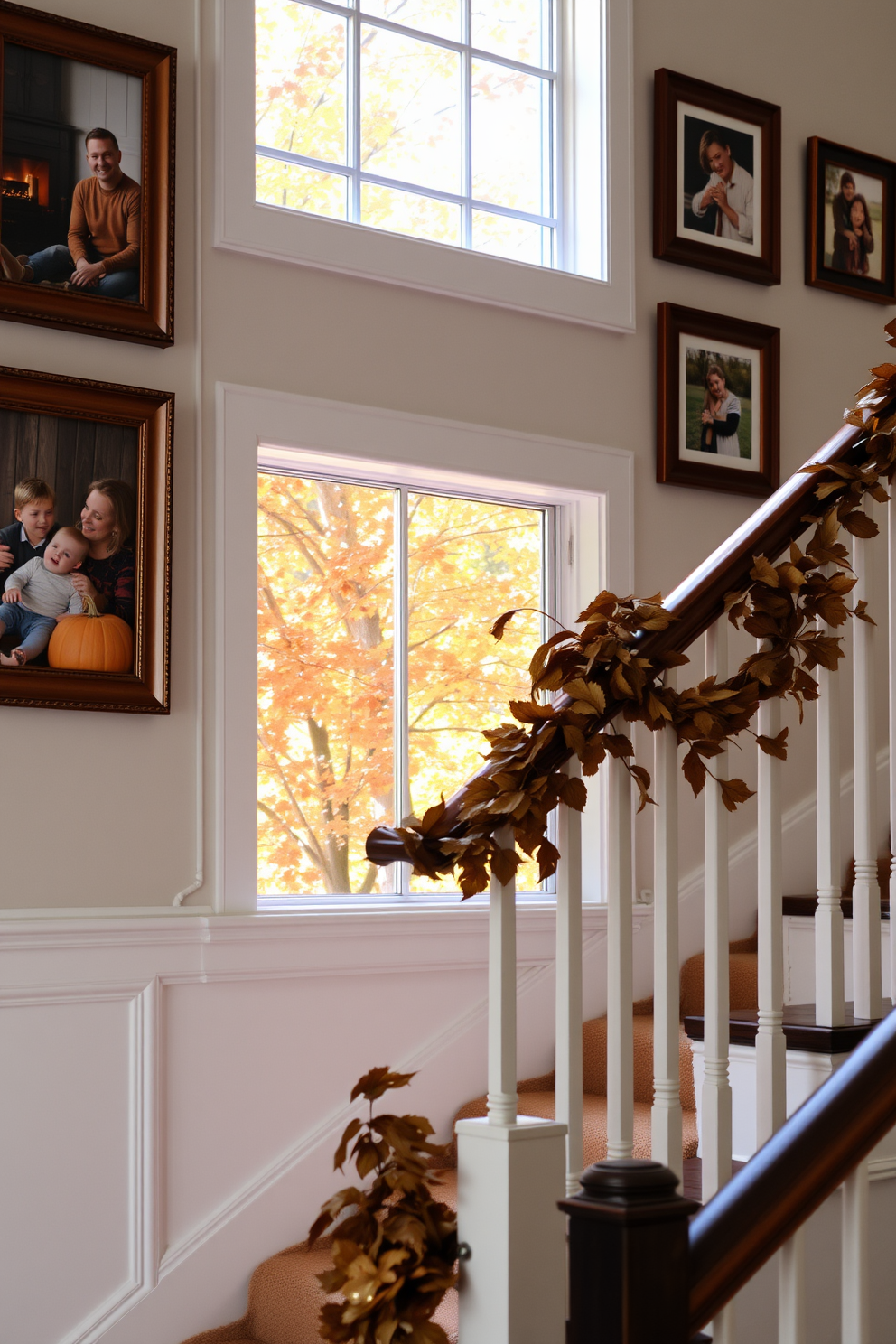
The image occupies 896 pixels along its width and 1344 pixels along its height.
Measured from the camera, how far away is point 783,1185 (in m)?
1.22

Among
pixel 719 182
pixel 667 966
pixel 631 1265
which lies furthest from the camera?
pixel 719 182

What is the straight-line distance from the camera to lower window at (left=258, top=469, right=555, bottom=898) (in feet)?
10.8

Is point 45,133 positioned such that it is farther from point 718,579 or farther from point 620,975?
point 620,975

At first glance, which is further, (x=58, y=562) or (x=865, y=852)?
(x=58, y=562)

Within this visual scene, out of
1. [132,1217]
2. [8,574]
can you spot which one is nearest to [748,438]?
[8,574]

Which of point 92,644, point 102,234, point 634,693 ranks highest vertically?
point 102,234

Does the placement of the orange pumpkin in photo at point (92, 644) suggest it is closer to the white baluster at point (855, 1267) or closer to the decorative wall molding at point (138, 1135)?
the decorative wall molding at point (138, 1135)

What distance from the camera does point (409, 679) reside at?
3.51 metres

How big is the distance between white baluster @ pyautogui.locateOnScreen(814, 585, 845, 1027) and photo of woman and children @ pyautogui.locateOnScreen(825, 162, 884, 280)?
2527 mm

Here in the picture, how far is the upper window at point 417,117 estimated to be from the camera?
3400mm

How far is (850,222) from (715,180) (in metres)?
0.58

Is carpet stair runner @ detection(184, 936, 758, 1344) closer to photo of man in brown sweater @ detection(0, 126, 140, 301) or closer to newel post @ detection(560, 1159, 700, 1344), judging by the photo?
newel post @ detection(560, 1159, 700, 1344)

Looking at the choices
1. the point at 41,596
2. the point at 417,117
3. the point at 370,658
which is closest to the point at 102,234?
the point at 41,596

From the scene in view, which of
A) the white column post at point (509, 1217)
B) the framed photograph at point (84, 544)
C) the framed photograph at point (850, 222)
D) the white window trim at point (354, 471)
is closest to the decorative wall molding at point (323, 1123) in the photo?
the white window trim at point (354, 471)
